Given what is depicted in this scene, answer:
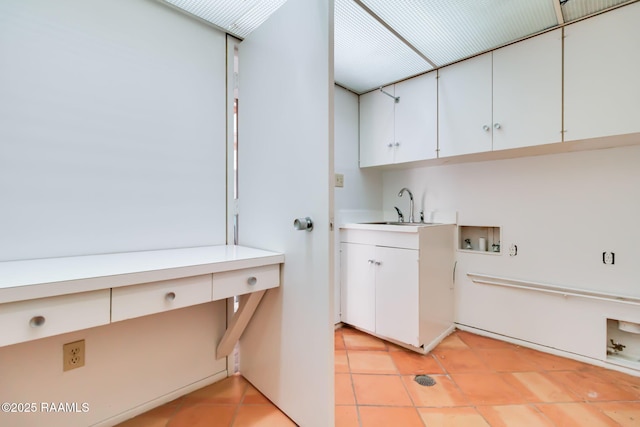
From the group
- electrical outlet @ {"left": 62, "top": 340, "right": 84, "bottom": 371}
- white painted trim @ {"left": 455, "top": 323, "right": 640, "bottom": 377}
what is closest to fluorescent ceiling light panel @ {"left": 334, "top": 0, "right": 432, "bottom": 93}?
electrical outlet @ {"left": 62, "top": 340, "right": 84, "bottom": 371}

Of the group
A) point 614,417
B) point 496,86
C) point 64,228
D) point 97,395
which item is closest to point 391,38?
point 496,86

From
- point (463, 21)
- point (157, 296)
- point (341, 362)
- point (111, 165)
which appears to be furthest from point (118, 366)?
point (463, 21)

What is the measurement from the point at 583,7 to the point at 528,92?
1.53 feet

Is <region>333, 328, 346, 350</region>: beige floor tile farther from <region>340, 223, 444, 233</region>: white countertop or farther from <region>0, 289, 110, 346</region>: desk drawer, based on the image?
<region>0, 289, 110, 346</region>: desk drawer

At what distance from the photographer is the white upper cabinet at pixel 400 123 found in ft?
7.43

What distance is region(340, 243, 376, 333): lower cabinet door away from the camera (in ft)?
7.34

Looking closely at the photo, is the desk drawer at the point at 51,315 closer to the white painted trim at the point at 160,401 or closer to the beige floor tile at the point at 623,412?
the white painted trim at the point at 160,401

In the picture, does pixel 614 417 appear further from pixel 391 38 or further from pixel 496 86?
pixel 391 38

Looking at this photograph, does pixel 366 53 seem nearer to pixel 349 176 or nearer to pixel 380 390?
pixel 349 176

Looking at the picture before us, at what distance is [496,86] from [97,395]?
2996 millimetres

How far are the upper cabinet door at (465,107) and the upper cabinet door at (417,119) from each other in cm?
6

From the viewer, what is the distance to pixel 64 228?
123 centimetres

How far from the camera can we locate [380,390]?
162 cm

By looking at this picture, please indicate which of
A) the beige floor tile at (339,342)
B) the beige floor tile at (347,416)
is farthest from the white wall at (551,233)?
the beige floor tile at (347,416)
